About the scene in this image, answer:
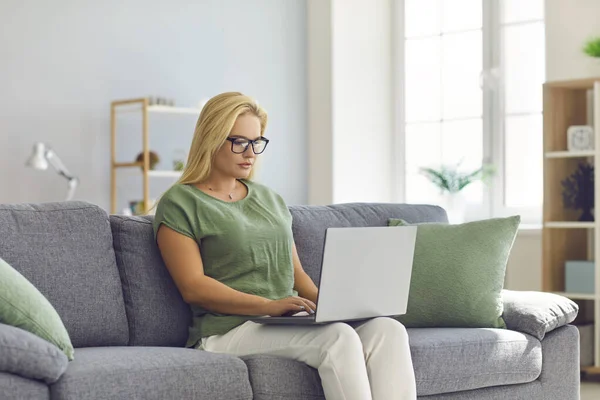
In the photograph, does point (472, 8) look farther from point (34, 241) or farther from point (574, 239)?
point (34, 241)

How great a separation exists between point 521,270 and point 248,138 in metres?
3.03

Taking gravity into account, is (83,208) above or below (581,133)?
below

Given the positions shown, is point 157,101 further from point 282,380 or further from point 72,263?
point 282,380

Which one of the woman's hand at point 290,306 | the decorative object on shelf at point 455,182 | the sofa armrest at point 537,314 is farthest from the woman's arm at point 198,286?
the decorative object on shelf at point 455,182

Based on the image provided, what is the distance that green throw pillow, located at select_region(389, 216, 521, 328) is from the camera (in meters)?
3.17

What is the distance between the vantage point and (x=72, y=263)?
8.89 ft

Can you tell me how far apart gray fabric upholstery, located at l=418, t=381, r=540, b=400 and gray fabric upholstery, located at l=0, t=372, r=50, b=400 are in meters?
1.16

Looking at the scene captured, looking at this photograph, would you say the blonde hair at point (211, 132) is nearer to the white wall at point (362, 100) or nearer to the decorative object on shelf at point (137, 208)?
the decorative object on shelf at point (137, 208)

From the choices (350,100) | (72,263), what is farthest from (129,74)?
(72,263)

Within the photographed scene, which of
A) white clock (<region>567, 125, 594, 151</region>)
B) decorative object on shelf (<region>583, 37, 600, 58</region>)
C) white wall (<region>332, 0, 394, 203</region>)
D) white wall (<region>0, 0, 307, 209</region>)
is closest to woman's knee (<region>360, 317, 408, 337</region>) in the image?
white clock (<region>567, 125, 594, 151</region>)

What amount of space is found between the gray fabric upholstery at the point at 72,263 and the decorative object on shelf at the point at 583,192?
292cm

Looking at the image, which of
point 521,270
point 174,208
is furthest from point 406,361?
point 521,270

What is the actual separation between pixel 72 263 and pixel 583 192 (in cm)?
309

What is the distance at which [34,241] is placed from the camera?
2.67 metres
